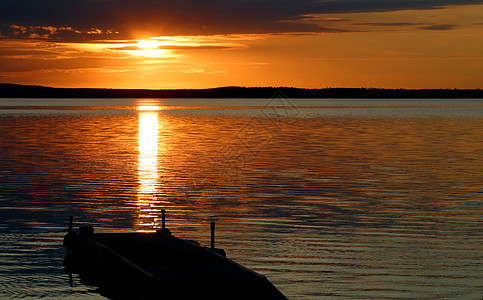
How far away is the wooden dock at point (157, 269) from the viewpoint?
15.7 metres

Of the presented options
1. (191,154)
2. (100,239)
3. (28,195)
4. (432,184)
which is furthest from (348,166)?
(100,239)

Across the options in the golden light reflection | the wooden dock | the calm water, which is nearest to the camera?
the wooden dock

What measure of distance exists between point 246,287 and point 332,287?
399 cm

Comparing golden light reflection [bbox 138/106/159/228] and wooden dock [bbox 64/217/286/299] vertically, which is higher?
golden light reflection [bbox 138/106/159/228]

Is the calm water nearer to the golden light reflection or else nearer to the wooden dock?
the golden light reflection

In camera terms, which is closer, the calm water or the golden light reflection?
the calm water

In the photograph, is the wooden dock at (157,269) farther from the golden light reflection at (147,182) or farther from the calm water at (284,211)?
the golden light reflection at (147,182)

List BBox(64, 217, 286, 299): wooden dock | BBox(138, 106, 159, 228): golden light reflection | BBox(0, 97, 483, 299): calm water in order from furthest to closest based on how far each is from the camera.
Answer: BBox(138, 106, 159, 228): golden light reflection, BBox(0, 97, 483, 299): calm water, BBox(64, 217, 286, 299): wooden dock

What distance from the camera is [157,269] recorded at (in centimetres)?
1694

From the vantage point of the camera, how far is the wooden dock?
15.7 meters

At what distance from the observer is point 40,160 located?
172ft

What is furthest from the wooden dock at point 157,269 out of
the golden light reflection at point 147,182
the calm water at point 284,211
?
the golden light reflection at point 147,182

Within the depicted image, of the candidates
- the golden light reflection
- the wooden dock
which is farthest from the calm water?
the wooden dock

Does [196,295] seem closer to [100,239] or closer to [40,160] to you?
[100,239]
